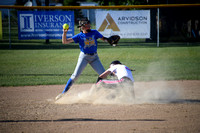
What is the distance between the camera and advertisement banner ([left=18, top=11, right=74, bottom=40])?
53.6ft

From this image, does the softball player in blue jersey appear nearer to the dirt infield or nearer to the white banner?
the dirt infield

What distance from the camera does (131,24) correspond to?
16.5 m

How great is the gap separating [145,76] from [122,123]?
5083 mm

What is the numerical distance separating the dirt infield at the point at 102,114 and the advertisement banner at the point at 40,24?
10.0 m

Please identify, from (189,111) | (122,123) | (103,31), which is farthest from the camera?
(103,31)

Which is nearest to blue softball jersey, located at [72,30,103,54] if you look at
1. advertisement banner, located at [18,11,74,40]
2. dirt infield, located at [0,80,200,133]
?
dirt infield, located at [0,80,200,133]

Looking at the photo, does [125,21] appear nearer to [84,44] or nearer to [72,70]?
[72,70]

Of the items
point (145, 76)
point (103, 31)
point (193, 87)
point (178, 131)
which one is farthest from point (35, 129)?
point (103, 31)

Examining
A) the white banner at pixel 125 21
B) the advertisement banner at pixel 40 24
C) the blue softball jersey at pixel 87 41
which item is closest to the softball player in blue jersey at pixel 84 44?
the blue softball jersey at pixel 87 41

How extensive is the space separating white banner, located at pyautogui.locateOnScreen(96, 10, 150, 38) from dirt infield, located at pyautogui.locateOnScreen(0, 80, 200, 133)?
32.9 feet

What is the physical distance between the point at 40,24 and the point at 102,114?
12917mm

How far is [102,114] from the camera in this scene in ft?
15.7

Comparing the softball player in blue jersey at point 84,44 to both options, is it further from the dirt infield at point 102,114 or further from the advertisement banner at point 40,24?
the advertisement banner at point 40,24

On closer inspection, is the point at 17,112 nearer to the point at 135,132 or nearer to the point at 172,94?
the point at 135,132
